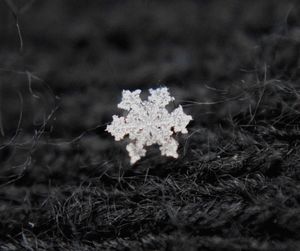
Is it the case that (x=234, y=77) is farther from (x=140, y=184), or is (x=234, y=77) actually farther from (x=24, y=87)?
(x=24, y=87)

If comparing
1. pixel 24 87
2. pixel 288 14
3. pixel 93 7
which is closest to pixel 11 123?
pixel 24 87

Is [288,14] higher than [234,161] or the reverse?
higher

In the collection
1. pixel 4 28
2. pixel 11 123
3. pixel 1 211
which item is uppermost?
pixel 4 28

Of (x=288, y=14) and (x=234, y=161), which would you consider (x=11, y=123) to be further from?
(x=288, y=14)
